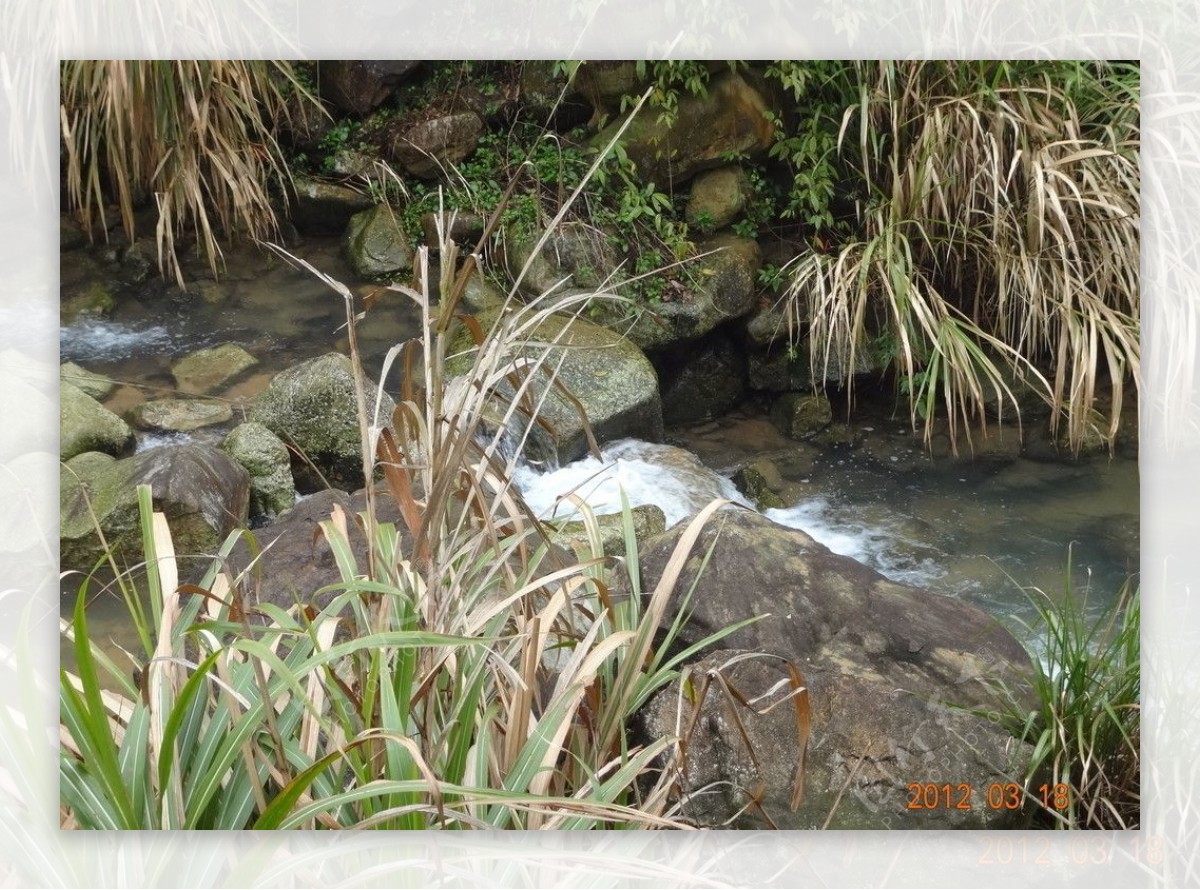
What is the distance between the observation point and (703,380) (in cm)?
202

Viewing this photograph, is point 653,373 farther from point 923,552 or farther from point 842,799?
point 842,799

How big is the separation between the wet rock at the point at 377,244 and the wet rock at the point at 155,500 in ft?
1.37

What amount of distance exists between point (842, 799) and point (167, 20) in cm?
154

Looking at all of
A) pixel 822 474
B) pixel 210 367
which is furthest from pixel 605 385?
pixel 210 367

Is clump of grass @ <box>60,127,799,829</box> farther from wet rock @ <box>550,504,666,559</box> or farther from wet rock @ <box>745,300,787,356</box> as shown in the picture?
wet rock @ <box>745,300,787,356</box>

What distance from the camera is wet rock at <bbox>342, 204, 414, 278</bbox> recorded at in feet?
5.87

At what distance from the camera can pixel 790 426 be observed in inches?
76.0

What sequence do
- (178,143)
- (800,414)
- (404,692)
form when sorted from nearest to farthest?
(404,692) < (178,143) < (800,414)

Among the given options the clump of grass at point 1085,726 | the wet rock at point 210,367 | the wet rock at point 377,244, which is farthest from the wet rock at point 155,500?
the clump of grass at point 1085,726

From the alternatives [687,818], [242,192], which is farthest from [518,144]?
[687,818]

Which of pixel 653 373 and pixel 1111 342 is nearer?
pixel 1111 342

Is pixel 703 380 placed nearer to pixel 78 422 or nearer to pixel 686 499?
pixel 686 499

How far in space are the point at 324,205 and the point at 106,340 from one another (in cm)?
40

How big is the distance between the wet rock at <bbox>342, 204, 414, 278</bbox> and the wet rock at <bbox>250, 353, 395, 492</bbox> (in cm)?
17
